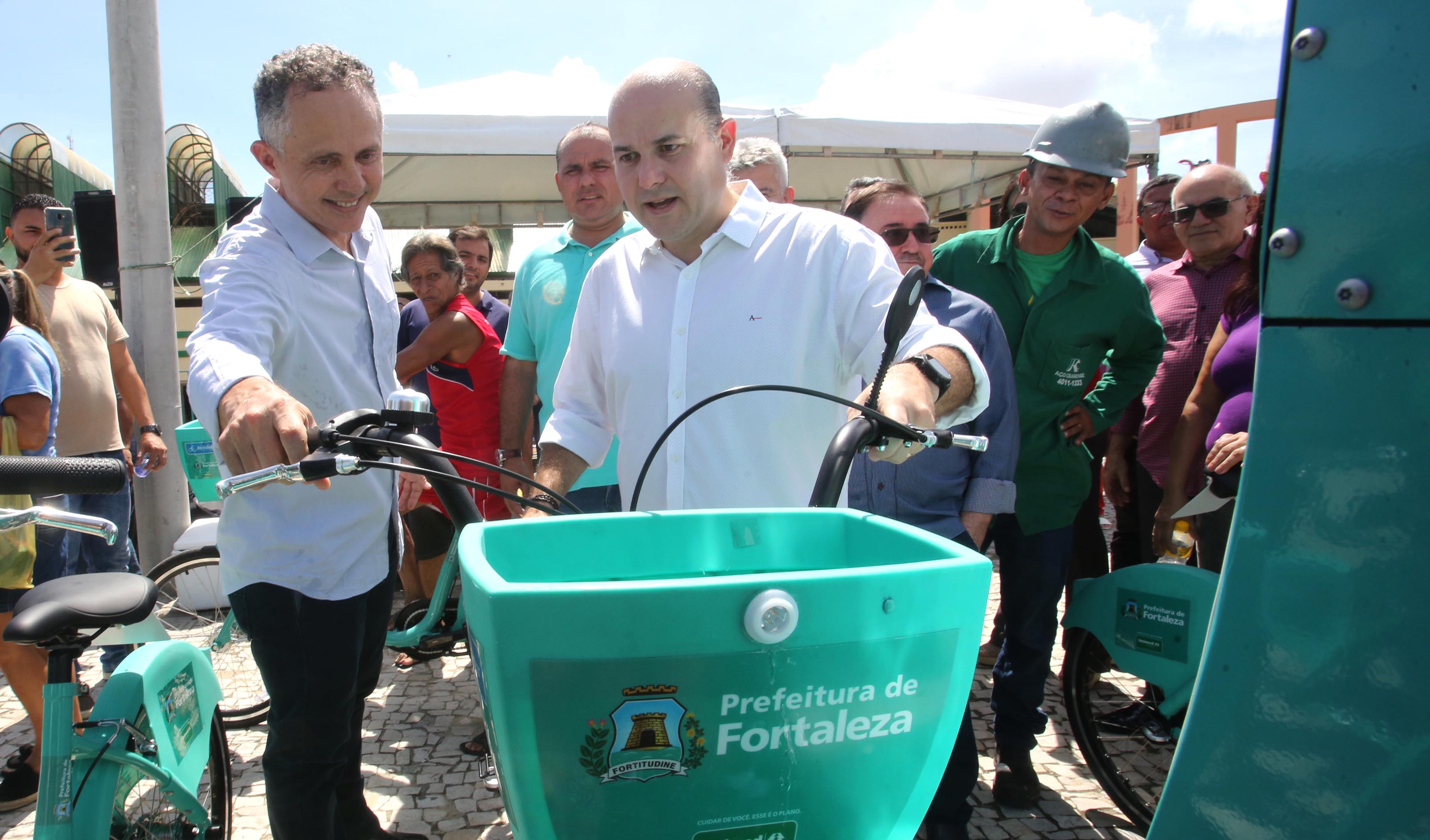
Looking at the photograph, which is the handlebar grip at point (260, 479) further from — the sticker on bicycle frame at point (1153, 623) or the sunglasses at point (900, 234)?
the sticker on bicycle frame at point (1153, 623)

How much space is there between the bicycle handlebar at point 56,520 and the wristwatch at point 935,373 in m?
1.29

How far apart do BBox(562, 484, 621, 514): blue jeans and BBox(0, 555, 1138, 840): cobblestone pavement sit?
3.49 ft

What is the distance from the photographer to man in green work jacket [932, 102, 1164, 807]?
2.86 m

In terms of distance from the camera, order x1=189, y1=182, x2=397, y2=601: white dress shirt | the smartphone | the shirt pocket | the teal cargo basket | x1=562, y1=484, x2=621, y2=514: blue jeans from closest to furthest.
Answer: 1. the teal cargo basket
2. x1=189, y1=182, x2=397, y2=601: white dress shirt
3. the shirt pocket
4. x1=562, y1=484, x2=621, y2=514: blue jeans
5. the smartphone

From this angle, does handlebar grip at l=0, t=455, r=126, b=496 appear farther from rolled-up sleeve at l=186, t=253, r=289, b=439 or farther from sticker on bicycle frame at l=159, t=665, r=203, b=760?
sticker on bicycle frame at l=159, t=665, r=203, b=760

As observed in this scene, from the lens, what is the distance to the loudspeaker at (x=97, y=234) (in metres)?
6.26

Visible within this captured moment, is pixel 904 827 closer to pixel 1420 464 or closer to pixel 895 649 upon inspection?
pixel 895 649

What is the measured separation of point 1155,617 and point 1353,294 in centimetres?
196

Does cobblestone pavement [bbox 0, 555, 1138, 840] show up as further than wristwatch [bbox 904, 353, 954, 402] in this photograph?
Yes

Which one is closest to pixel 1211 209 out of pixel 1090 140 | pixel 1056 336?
pixel 1090 140

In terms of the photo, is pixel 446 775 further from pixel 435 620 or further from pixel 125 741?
pixel 125 741

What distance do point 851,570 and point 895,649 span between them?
0.09 meters

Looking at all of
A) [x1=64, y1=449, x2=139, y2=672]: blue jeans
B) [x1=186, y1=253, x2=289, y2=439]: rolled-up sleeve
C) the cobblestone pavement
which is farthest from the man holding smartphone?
[x1=186, y1=253, x2=289, y2=439]: rolled-up sleeve

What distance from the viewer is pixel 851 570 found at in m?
0.74
